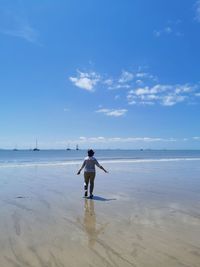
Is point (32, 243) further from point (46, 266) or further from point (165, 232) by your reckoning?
point (165, 232)

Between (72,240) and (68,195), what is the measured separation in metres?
6.51

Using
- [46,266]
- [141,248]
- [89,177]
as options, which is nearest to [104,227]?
[141,248]

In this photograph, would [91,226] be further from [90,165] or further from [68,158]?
[68,158]

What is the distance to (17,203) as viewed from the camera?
1130 cm

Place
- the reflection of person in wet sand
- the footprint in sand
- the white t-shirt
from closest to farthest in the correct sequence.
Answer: the reflection of person in wet sand → the footprint in sand → the white t-shirt

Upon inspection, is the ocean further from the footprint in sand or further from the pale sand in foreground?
the footprint in sand

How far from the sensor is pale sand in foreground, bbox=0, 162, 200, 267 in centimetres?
578

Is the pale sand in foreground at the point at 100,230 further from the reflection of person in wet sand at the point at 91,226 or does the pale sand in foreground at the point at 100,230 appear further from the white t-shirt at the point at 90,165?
the white t-shirt at the point at 90,165

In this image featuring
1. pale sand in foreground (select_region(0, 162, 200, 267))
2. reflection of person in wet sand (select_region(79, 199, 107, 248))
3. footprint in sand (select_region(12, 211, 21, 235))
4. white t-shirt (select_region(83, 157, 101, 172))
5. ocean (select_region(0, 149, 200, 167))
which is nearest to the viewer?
pale sand in foreground (select_region(0, 162, 200, 267))

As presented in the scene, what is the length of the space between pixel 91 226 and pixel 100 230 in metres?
0.45

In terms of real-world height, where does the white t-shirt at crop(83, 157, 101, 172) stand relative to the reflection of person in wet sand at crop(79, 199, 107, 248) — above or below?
above

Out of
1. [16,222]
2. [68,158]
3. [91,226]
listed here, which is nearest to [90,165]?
[16,222]

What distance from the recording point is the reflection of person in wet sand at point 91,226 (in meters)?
6.93

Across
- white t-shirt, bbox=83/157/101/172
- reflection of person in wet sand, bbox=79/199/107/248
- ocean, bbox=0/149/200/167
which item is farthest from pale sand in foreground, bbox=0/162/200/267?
ocean, bbox=0/149/200/167
